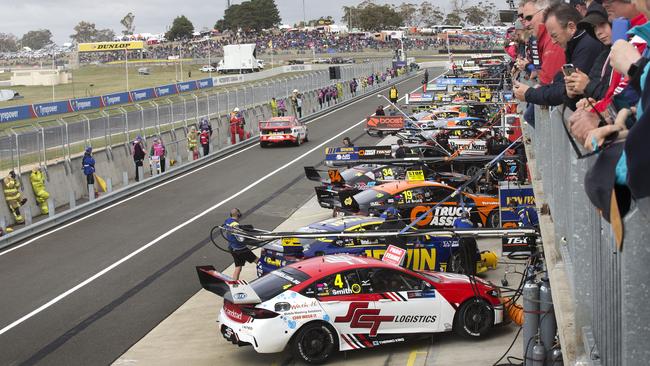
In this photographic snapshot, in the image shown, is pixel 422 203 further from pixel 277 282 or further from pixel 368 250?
pixel 277 282

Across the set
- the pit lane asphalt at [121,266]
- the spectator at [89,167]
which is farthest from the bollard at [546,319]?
the spectator at [89,167]

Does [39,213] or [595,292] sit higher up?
[595,292]

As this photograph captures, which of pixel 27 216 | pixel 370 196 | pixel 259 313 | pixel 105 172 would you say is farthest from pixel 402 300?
pixel 105 172

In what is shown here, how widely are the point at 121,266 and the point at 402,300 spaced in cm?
875

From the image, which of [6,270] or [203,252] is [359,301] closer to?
[203,252]

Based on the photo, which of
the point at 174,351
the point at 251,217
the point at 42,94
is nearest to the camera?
the point at 174,351

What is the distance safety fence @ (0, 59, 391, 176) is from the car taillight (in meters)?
15.3

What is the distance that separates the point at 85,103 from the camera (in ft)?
193

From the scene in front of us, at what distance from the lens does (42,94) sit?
84.9 m

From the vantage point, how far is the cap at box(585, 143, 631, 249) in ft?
9.18

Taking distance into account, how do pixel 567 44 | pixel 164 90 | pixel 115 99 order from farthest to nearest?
pixel 164 90
pixel 115 99
pixel 567 44

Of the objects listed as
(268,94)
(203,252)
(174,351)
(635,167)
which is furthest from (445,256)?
(268,94)

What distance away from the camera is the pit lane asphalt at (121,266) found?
1551cm

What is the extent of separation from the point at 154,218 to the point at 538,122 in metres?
16.9
